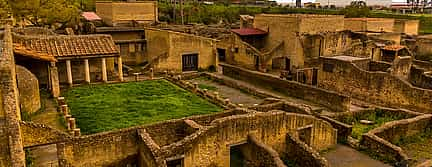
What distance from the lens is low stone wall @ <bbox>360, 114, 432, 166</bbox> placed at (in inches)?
595

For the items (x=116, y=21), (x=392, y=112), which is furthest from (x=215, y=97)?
(x=116, y=21)

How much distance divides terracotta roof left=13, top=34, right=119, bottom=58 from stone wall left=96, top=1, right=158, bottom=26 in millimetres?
16449

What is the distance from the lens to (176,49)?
30266 millimetres

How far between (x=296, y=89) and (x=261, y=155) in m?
11.9

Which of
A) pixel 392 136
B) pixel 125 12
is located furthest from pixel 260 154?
pixel 125 12

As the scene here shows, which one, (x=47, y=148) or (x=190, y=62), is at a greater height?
(x=190, y=62)

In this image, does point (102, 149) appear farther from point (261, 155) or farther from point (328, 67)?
point (328, 67)

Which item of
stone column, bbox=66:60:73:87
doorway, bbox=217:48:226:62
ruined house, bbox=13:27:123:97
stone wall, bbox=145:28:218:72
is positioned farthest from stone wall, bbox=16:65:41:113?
doorway, bbox=217:48:226:62

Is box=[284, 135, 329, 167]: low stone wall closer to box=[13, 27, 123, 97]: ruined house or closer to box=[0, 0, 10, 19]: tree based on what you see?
box=[13, 27, 123, 97]: ruined house

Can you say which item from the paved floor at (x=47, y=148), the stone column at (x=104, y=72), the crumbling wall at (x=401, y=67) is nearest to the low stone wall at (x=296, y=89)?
the crumbling wall at (x=401, y=67)

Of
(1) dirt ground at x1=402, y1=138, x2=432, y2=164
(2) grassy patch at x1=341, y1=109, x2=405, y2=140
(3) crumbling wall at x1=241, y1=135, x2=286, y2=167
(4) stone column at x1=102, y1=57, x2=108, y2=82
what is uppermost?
(4) stone column at x1=102, y1=57, x2=108, y2=82

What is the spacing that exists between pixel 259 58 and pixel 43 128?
21504 millimetres

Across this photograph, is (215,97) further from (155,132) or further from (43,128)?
(43,128)

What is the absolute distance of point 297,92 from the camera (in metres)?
24.6
